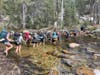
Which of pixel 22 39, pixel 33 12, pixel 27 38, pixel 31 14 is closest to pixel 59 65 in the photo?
pixel 22 39

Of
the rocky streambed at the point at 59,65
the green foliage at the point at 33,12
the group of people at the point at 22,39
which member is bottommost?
the rocky streambed at the point at 59,65

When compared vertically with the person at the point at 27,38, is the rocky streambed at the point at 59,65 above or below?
below

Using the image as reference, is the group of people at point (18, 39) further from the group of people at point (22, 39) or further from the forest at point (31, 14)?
the forest at point (31, 14)

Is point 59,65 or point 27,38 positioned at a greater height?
point 27,38

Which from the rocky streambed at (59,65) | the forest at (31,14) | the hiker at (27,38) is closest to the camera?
the rocky streambed at (59,65)

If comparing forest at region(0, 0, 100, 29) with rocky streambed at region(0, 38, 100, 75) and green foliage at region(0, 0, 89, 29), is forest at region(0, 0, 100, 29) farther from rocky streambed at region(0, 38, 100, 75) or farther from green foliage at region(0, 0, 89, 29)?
rocky streambed at region(0, 38, 100, 75)

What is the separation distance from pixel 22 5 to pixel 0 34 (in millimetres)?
28650

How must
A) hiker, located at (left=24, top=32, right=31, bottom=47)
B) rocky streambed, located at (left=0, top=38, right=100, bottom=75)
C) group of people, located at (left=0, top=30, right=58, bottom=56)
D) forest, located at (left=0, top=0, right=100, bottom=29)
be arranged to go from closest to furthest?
1. rocky streambed, located at (left=0, top=38, right=100, bottom=75)
2. group of people, located at (left=0, top=30, right=58, bottom=56)
3. hiker, located at (left=24, top=32, right=31, bottom=47)
4. forest, located at (left=0, top=0, right=100, bottom=29)

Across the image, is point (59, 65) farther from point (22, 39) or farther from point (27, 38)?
point (27, 38)

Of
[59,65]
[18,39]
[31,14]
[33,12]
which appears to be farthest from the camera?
[33,12]

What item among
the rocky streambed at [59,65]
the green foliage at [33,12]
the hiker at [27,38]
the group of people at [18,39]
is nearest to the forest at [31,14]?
the green foliage at [33,12]

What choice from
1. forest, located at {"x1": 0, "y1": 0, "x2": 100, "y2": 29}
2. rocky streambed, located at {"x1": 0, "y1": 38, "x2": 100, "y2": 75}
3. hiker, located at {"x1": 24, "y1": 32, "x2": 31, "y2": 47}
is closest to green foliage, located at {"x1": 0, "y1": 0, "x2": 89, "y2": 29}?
forest, located at {"x1": 0, "y1": 0, "x2": 100, "y2": 29}

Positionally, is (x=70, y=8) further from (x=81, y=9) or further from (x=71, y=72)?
(x=71, y=72)

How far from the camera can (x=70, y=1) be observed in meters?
55.1
